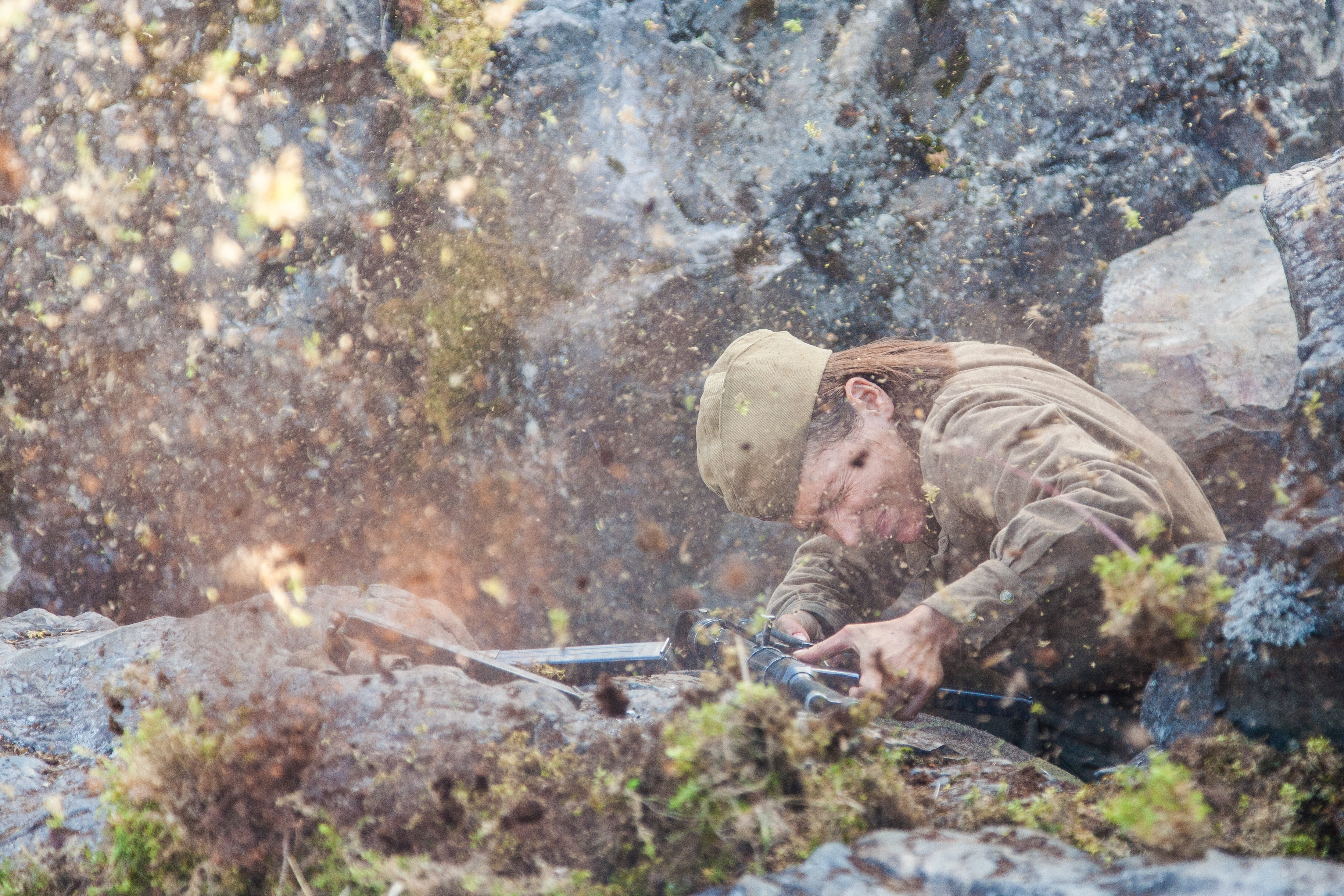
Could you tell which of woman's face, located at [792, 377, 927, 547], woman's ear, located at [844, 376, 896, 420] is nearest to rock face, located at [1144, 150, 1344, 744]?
woman's face, located at [792, 377, 927, 547]

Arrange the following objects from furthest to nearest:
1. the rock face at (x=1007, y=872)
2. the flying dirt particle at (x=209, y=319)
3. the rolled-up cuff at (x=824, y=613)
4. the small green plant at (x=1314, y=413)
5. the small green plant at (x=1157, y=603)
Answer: the flying dirt particle at (x=209, y=319)
the rolled-up cuff at (x=824, y=613)
the small green plant at (x=1314, y=413)
the small green plant at (x=1157, y=603)
the rock face at (x=1007, y=872)

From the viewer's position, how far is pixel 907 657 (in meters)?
2.13

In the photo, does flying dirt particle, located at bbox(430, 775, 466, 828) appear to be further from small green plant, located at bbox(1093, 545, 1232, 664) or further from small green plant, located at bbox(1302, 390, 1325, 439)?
small green plant, located at bbox(1302, 390, 1325, 439)

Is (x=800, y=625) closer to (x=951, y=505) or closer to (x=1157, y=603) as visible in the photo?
(x=951, y=505)

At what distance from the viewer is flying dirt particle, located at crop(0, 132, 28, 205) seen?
3.62m

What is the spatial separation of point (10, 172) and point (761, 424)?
3.52m

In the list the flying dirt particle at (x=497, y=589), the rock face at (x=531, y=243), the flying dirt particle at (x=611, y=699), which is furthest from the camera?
the flying dirt particle at (x=497, y=589)

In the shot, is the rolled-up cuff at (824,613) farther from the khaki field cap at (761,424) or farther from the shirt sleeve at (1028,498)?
the shirt sleeve at (1028,498)

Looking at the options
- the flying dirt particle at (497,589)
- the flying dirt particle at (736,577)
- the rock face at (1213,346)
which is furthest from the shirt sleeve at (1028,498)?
the flying dirt particle at (497,589)

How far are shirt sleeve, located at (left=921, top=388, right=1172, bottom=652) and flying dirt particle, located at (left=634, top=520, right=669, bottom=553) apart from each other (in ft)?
4.96

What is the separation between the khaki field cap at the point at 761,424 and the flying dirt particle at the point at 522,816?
59.6 inches

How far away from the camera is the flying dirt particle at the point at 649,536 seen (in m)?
3.64

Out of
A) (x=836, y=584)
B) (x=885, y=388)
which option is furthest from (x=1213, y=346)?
(x=836, y=584)

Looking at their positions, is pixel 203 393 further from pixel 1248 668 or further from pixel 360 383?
pixel 1248 668
